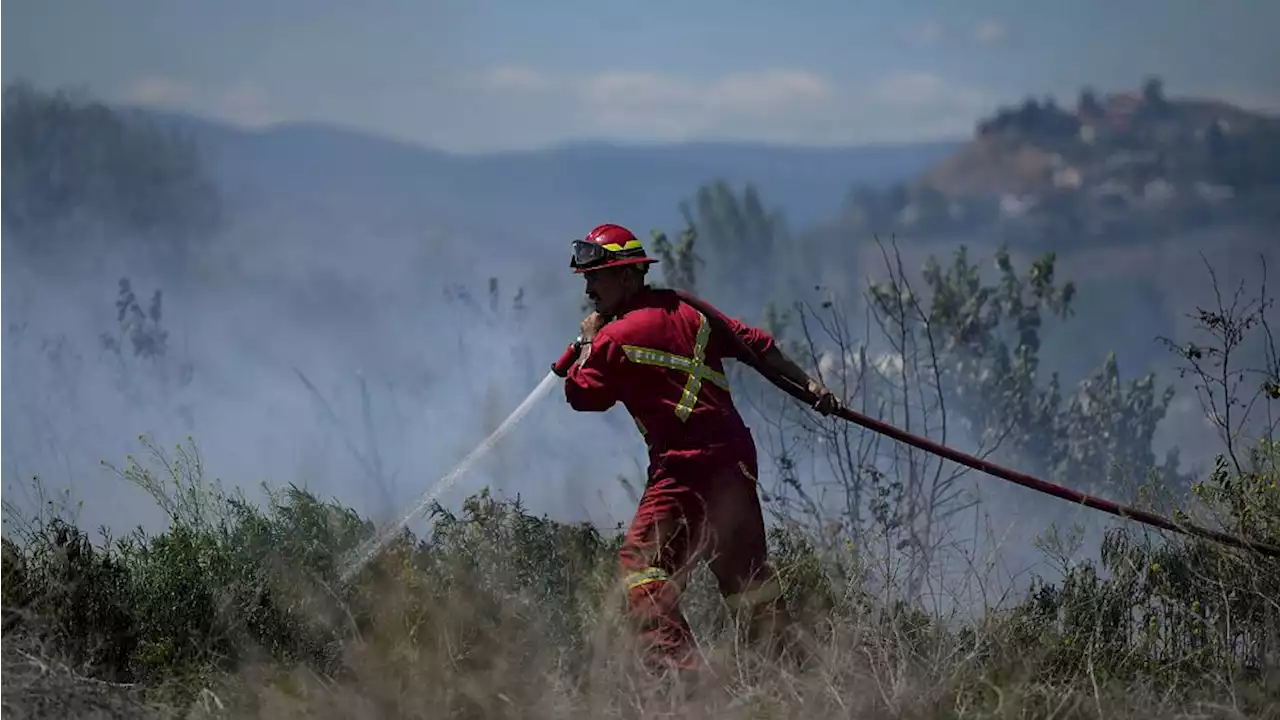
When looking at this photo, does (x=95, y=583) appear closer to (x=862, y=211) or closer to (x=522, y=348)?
(x=522, y=348)

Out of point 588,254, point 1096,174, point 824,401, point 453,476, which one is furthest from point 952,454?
point 1096,174

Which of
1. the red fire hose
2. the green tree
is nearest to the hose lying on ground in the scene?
the red fire hose

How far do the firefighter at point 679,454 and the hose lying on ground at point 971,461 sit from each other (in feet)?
0.44

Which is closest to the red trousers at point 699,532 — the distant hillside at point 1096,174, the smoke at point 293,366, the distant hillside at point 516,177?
the smoke at point 293,366

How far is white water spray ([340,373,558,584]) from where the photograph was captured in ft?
22.8

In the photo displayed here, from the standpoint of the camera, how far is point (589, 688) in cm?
602

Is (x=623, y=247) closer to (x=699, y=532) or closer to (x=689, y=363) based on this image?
(x=689, y=363)

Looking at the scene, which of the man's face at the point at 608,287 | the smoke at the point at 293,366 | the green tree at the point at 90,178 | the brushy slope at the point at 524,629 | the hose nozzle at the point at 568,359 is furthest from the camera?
the green tree at the point at 90,178

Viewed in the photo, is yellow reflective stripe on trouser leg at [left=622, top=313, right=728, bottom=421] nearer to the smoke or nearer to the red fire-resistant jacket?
the red fire-resistant jacket

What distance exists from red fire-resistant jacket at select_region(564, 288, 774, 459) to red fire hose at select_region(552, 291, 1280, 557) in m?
0.13

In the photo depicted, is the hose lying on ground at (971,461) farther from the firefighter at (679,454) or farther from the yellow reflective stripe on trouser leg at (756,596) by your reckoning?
the yellow reflective stripe on trouser leg at (756,596)

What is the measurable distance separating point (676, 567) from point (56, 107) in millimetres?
21606

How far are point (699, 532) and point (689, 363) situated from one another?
632 millimetres

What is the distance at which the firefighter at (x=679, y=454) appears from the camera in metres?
6.59
